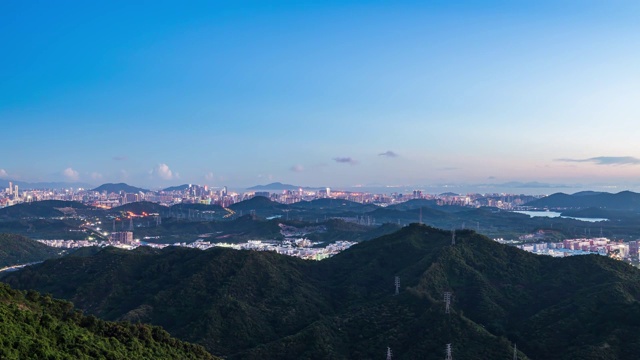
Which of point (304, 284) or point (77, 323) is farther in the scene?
point (304, 284)

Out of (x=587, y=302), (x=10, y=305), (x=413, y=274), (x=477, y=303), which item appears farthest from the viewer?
(x=413, y=274)

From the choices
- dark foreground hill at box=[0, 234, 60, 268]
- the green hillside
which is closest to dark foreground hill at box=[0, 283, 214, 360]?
dark foreground hill at box=[0, 234, 60, 268]

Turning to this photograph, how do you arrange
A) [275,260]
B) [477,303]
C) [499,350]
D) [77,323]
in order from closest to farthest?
[77,323] < [499,350] < [477,303] < [275,260]

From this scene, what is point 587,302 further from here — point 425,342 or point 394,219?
point 394,219

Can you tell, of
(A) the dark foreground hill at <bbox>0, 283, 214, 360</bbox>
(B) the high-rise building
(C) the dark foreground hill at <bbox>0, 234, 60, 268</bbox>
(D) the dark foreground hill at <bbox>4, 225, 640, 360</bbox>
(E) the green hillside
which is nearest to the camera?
(A) the dark foreground hill at <bbox>0, 283, 214, 360</bbox>

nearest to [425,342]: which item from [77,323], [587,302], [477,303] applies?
[477,303]

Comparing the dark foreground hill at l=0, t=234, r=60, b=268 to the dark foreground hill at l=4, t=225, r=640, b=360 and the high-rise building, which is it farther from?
the dark foreground hill at l=4, t=225, r=640, b=360
